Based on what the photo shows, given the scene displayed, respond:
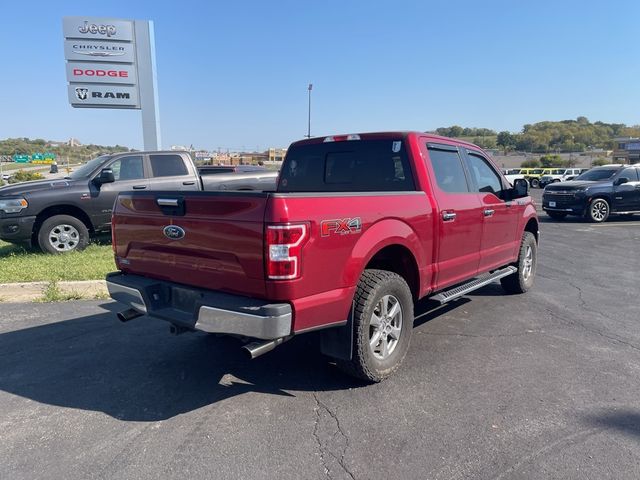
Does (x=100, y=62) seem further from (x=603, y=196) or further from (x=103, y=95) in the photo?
(x=603, y=196)

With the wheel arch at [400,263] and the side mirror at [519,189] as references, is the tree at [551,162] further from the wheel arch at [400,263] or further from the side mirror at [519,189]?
the wheel arch at [400,263]

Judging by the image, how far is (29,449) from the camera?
2887 millimetres

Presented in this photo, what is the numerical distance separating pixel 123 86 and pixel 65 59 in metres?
1.97

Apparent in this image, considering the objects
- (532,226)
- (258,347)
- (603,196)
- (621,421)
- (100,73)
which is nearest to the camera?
(258,347)

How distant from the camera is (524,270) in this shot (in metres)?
6.45

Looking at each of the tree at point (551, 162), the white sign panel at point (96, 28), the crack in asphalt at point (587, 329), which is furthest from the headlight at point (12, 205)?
the tree at point (551, 162)

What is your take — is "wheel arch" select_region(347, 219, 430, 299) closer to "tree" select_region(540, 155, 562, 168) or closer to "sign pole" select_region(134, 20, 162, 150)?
"sign pole" select_region(134, 20, 162, 150)

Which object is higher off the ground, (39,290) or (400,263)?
(400,263)

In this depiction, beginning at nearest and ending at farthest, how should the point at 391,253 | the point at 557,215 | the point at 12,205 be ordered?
the point at 391,253
the point at 12,205
the point at 557,215

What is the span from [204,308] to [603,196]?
1544 cm

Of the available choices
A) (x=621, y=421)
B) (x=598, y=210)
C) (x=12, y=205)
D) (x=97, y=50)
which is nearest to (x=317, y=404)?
(x=621, y=421)

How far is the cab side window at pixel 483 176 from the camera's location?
17.2 ft

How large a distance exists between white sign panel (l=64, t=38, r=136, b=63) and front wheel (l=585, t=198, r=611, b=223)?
15.7 m

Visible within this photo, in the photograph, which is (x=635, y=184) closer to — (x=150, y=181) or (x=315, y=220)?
(x=150, y=181)
